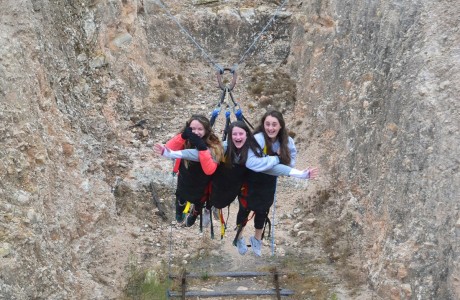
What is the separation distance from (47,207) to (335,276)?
4.67m

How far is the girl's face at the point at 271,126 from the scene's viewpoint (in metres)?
8.11

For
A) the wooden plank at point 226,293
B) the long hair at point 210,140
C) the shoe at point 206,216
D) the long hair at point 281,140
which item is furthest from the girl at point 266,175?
the wooden plank at point 226,293

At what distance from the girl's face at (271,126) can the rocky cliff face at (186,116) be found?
219 centimetres

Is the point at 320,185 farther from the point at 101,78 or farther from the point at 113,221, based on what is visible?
the point at 101,78

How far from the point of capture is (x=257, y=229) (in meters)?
9.35

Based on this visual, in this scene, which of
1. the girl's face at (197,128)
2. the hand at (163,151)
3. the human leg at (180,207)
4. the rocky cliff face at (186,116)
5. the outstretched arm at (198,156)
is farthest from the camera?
the human leg at (180,207)

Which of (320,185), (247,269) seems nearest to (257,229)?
(247,269)

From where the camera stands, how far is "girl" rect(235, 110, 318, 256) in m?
8.15

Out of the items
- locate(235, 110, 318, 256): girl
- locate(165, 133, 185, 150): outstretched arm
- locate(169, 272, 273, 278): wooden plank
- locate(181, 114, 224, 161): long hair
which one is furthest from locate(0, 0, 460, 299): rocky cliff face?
locate(181, 114, 224, 161): long hair

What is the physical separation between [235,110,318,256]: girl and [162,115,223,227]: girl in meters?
0.60

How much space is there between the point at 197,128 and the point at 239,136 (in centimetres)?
56

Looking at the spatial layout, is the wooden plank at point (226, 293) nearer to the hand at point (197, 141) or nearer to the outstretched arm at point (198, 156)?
the outstretched arm at point (198, 156)

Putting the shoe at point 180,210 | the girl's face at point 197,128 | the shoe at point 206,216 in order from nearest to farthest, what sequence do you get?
the girl's face at point 197,128 → the shoe at point 180,210 → the shoe at point 206,216

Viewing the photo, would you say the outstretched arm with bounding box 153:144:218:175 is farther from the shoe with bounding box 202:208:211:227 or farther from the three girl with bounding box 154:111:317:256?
the shoe with bounding box 202:208:211:227
